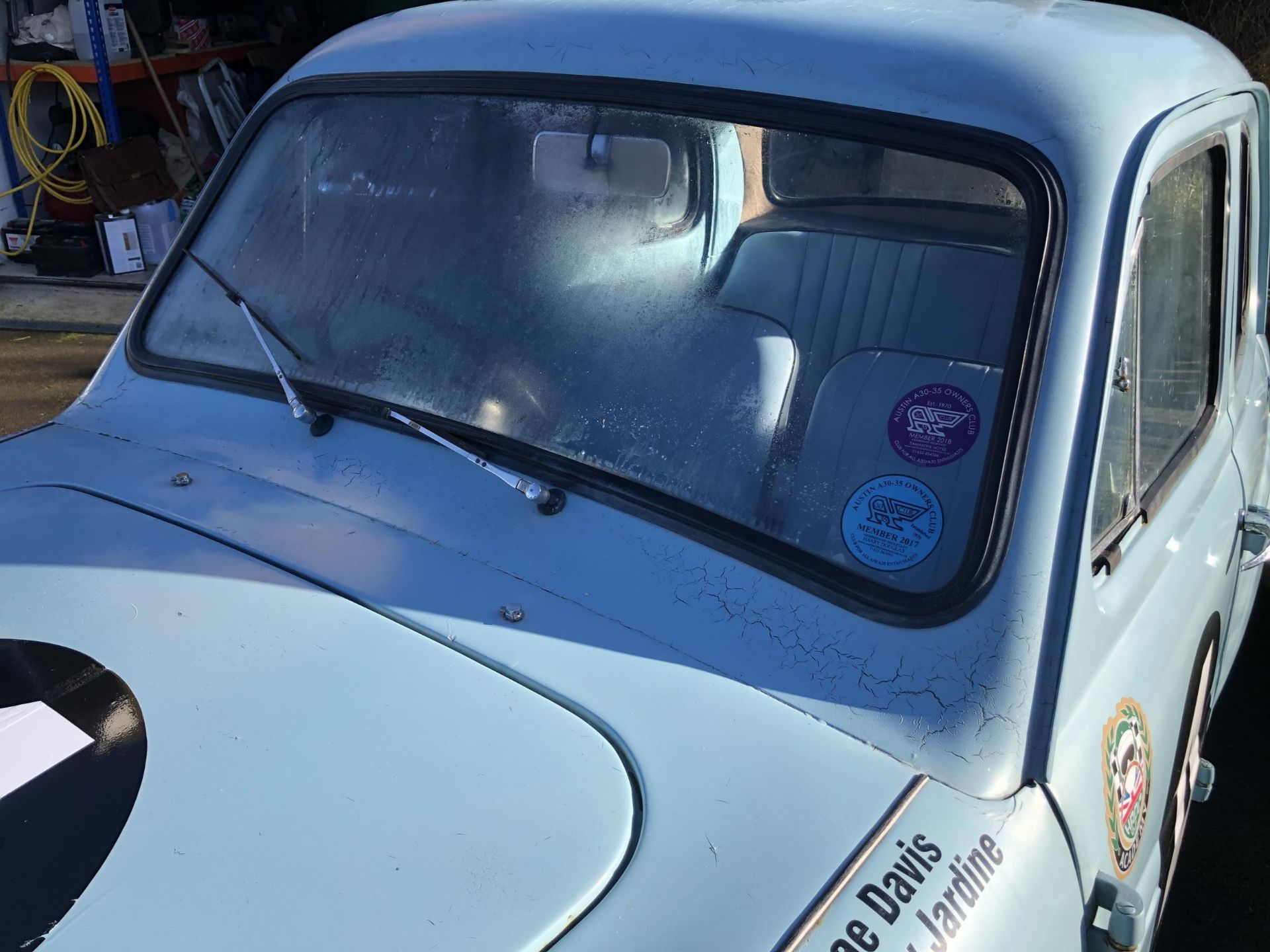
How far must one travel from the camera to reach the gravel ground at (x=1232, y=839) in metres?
2.42

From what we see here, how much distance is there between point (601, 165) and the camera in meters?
1.68

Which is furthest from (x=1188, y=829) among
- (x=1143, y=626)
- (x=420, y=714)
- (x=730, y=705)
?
(x=420, y=714)

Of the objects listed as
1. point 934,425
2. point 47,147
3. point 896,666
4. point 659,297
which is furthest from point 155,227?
point 896,666

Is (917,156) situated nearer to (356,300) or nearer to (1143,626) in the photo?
(1143,626)

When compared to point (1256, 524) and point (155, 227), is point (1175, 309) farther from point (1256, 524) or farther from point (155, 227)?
point (155, 227)

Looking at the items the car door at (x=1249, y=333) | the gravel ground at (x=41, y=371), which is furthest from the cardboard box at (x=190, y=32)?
the car door at (x=1249, y=333)

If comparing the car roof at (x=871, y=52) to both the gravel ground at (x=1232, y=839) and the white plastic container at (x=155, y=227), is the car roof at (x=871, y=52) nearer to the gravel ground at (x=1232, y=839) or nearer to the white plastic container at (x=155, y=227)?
the gravel ground at (x=1232, y=839)

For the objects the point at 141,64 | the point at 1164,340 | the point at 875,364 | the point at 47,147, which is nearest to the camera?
the point at 875,364

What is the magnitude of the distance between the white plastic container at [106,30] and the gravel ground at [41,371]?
9.11ft

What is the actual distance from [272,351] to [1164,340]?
1454 mm

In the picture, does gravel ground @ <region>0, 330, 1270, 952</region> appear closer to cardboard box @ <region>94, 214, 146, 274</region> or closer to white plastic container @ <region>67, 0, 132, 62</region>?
cardboard box @ <region>94, 214, 146, 274</region>

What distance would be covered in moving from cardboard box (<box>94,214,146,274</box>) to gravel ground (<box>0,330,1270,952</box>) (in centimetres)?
698

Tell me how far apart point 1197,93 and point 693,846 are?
1438 mm

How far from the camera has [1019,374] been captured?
1309mm
